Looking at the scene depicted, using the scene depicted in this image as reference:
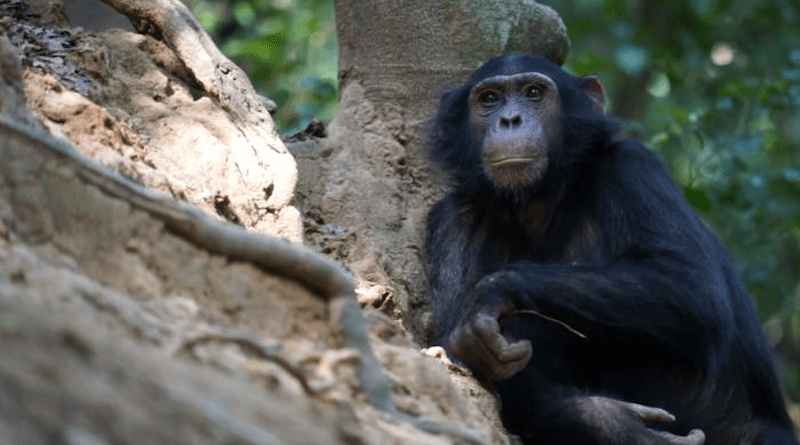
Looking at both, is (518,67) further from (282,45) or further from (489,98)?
(282,45)

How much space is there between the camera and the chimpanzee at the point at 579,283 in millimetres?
4828

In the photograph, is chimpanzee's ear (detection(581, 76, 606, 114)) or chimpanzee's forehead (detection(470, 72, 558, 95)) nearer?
chimpanzee's forehead (detection(470, 72, 558, 95))

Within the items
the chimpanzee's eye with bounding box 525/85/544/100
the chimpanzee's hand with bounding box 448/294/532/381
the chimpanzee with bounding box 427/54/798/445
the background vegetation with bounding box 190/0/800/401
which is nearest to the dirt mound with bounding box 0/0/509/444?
the chimpanzee's hand with bounding box 448/294/532/381

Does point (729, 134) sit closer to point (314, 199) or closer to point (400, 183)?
point (400, 183)

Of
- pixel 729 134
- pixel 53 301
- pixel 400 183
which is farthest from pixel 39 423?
pixel 729 134

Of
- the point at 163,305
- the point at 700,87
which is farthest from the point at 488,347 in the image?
the point at 700,87

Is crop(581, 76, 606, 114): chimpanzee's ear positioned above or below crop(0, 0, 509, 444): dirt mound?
below

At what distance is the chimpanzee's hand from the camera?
4633 mm

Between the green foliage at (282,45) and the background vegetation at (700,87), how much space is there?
0.01 m

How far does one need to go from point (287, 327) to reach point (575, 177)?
102 inches

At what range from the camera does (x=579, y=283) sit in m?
4.94

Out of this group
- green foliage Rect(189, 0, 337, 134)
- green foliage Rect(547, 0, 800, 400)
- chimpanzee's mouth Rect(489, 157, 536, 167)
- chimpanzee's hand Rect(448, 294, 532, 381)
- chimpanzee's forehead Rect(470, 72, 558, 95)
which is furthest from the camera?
green foliage Rect(189, 0, 337, 134)

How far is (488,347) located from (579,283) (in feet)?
1.74

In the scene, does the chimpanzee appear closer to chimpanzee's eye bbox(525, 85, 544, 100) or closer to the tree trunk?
chimpanzee's eye bbox(525, 85, 544, 100)
